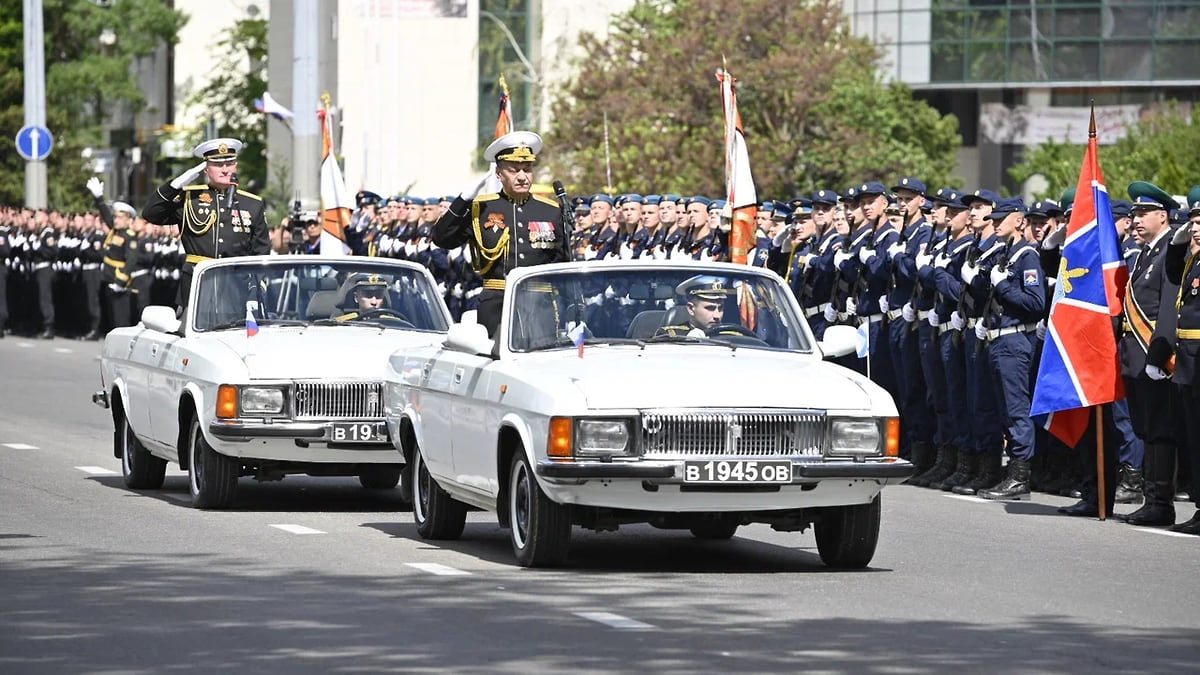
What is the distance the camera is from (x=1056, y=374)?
15789mm

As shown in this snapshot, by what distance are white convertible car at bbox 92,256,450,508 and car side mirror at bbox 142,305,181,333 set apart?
0.01 metres

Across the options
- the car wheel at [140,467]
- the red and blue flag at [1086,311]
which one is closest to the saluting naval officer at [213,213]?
the car wheel at [140,467]

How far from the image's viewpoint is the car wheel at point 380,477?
15094 mm

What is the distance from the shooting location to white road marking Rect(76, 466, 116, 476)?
17500 millimetres

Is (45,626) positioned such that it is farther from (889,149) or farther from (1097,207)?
(889,149)

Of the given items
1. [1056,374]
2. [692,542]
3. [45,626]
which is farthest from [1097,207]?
[45,626]

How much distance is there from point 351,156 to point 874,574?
60432mm

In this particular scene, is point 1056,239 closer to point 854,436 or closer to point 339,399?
point 339,399

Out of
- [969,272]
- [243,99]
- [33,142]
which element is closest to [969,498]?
[969,272]

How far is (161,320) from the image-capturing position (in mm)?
15977

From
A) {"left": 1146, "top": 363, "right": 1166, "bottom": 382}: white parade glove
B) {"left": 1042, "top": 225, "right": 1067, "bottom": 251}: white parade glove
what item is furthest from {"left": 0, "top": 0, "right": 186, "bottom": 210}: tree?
{"left": 1146, "top": 363, "right": 1166, "bottom": 382}: white parade glove

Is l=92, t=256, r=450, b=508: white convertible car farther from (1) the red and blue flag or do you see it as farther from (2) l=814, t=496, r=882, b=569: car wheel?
(1) the red and blue flag

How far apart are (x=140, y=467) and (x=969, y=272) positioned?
18.2 feet

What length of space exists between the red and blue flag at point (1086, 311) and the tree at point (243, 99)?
6101 centimetres
